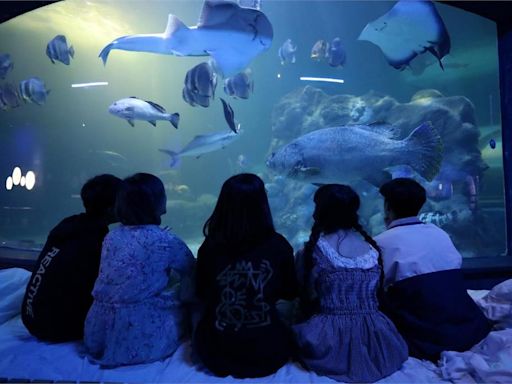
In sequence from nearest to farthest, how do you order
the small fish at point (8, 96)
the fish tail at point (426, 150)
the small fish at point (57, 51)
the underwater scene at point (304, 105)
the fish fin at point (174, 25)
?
1. the fish tail at point (426, 150)
2. the underwater scene at point (304, 105)
3. the fish fin at point (174, 25)
4. the small fish at point (57, 51)
5. the small fish at point (8, 96)

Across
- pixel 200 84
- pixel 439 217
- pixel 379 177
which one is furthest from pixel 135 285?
pixel 439 217

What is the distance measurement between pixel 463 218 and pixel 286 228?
4.25 meters

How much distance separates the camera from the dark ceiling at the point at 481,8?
3.73 meters

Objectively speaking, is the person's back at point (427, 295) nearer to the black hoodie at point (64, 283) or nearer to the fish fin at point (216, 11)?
the black hoodie at point (64, 283)

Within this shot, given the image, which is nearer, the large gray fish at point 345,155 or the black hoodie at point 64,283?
the black hoodie at point 64,283

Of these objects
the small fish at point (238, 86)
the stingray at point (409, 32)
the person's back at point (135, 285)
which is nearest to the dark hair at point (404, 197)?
the person's back at point (135, 285)

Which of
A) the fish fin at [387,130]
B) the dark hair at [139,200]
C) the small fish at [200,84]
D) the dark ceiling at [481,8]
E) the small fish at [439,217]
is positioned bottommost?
the small fish at [439,217]

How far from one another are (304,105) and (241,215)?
10.2m

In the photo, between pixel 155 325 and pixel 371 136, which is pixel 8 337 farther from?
pixel 371 136

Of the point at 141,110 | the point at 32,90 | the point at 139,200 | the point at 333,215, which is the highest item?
the point at 32,90

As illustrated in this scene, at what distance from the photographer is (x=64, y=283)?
2.01m

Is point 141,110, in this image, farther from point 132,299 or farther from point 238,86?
point 132,299

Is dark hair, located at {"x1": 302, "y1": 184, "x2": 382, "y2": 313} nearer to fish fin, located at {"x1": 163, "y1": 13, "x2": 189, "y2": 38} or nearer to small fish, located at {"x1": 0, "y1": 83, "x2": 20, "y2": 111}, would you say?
fish fin, located at {"x1": 163, "y1": 13, "x2": 189, "y2": 38}

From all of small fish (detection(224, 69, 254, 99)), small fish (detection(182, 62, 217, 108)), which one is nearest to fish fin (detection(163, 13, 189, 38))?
small fish (detection(182, 62, 217, 108))
